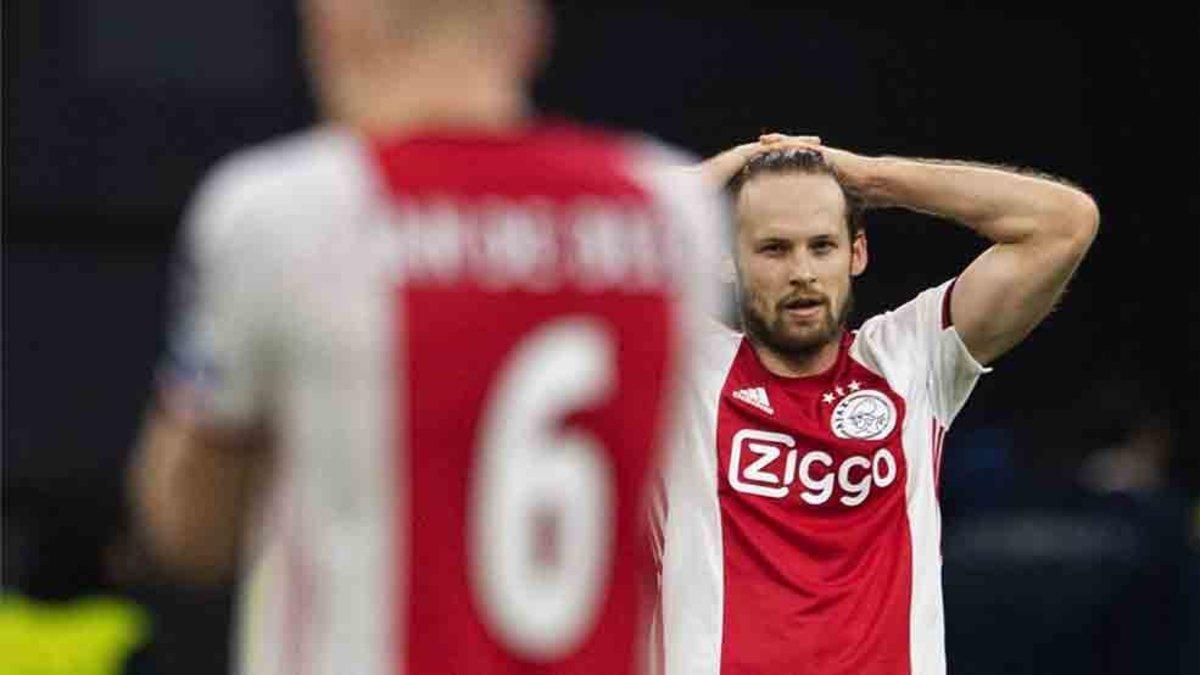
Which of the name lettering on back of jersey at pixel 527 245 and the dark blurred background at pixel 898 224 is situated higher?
the dark blurred background at pixel 898 224

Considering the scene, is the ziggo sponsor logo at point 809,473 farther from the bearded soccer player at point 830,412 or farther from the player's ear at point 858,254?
the player's ear at point 858,254

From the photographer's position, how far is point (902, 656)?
5.39m

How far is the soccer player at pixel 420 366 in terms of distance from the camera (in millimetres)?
2986

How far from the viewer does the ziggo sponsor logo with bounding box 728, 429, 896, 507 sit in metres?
5.47

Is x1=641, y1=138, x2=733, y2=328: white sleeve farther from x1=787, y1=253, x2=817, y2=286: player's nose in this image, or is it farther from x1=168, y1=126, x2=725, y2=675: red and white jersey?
x1=787, y1=253, x2=817, y2=286: player's nose

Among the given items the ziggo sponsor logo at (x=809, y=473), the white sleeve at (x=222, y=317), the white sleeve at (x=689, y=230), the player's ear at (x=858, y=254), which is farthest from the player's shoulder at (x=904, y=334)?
the white sleeve at (x=222, y=317)

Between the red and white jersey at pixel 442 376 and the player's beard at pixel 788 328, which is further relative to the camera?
the player's beard at pixel 788 328

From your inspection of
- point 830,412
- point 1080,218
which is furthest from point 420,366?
point 1080,218

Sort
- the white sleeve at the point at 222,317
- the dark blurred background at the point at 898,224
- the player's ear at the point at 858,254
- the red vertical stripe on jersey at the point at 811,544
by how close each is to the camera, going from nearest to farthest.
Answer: the white sleeve at the point at 222,317
the red vertical stripe on jersey at the point at 811,544
the player's ear at the point at 858,254
the dark blurred background at the point at 898,224

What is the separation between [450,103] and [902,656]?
2.56m

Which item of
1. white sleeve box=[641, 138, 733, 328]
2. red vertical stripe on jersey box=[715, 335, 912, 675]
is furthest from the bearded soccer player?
white sleeve box=[641, 138, 733, 328]

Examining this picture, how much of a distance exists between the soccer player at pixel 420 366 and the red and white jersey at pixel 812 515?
2.28 m

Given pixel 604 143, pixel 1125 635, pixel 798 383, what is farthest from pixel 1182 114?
pixel 604 143

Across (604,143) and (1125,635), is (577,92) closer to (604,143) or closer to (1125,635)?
(1125,635)
